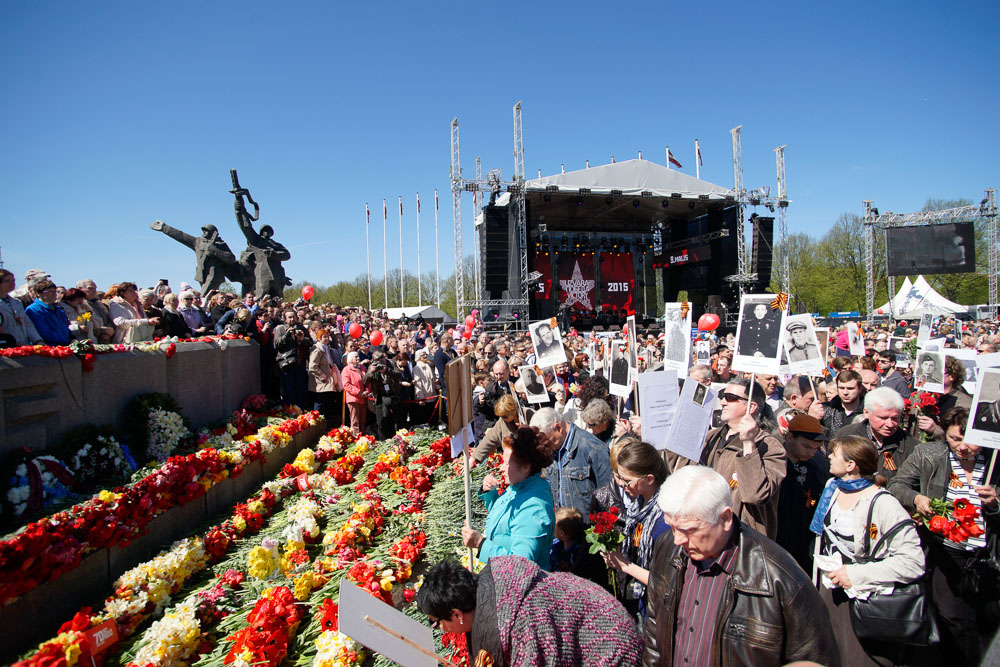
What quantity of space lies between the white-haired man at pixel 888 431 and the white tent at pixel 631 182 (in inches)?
766

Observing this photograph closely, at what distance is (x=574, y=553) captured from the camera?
3523 millimetres

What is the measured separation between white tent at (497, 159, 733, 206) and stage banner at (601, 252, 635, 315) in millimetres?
7431

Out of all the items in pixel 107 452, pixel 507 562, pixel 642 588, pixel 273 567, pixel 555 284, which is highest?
pixel 555 284

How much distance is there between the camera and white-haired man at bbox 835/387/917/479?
3908mm

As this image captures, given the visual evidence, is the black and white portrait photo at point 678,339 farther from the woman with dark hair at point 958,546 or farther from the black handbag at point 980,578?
the black handbag at point 980,578

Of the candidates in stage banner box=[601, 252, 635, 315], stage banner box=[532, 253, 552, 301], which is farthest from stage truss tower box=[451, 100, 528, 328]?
stage banner box=[601, 252, 635, 315]

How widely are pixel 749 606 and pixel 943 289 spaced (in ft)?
165

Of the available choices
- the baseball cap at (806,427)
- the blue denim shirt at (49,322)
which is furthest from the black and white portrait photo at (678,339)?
→ the blue denim shirt at (49,322)

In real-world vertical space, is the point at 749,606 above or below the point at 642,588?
above

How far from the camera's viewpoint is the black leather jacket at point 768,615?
6.07 feet

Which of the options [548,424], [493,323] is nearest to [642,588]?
[548,424]

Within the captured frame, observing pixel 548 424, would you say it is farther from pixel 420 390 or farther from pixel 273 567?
pixel 420 390

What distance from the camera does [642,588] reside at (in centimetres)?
304

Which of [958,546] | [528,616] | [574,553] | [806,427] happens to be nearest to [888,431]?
[806,427]
